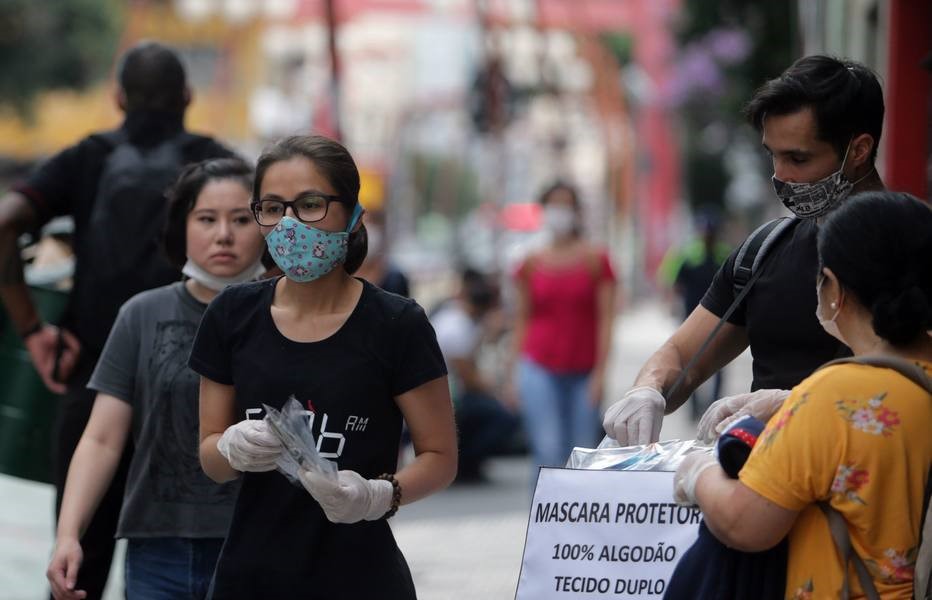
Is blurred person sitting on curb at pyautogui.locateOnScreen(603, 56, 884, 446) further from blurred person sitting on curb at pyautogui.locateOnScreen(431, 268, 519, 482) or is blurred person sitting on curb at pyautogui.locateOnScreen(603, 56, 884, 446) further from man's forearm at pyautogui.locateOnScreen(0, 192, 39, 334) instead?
blurred person sitting on curb at pyautogui.locateOnScreen(431, 268, 519, 482)

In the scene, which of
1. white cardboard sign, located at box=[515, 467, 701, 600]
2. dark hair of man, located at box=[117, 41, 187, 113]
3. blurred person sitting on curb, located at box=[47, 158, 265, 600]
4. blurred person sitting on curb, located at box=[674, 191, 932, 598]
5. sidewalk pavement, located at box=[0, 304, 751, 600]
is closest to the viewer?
blurred person sitting on curb, located at box=[674, 191, 932, 598]

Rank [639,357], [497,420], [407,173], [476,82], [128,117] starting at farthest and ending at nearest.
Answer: [407,173], [639,357], [476,82], [497,420], [128,117]

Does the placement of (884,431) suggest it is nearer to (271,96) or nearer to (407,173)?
(271,96)

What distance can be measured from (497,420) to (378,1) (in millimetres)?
50449

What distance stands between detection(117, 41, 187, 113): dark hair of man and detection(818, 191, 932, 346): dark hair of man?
294 cm

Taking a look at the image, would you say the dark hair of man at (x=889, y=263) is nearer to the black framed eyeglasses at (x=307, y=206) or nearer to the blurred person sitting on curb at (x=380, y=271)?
the black framed eyeglasses at (x=307, y=206)

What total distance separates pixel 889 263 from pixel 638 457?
2.44ft

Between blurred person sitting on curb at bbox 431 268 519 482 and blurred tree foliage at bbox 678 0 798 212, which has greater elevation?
blurred tree foliage at bbox 678 0 798 212

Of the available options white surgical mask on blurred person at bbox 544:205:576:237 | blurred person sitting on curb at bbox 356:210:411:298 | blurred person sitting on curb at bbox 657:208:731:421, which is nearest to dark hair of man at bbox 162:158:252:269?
blurred person sitting on curb at bbox 356:210:411:298

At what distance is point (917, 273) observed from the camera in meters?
2.80

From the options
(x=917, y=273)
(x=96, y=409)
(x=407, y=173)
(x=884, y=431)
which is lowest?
(x=407, y=173)

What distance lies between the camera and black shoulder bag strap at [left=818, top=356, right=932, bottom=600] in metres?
2.76

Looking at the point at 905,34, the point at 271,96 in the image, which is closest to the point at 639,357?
the point at 905,34

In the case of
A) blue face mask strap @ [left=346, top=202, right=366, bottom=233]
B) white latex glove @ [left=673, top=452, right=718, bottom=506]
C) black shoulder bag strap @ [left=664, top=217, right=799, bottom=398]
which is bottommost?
white latex glove @ [left=673, top=452, right=718, bottom=506]
